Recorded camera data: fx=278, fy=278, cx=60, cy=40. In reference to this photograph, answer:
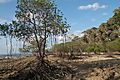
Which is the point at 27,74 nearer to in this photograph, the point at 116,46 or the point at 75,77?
the point at 75,77

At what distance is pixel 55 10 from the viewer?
2198cm

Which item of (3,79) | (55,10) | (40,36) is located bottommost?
(3,79)

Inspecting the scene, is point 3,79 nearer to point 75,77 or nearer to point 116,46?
point 75,77

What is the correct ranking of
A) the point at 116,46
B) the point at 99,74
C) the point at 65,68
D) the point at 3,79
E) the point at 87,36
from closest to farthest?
the point at 99,74, the point at 3,79, the point at 65,68, the point at 116,46, the point at 87,36

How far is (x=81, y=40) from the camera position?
221ft

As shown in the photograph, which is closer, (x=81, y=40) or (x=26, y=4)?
(x=26, y=4)

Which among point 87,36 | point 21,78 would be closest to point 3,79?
point 21,78

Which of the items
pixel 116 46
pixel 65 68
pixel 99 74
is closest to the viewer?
pixel 99 74

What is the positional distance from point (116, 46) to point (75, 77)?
34771 mm

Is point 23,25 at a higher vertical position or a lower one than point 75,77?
higher

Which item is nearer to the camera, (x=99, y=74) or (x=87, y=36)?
(x=99, y=74)

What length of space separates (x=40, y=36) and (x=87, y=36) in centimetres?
4551

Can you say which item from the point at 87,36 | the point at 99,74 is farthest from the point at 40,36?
the point at 87,36

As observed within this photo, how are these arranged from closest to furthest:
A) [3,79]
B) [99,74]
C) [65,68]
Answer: [99,74] < [3,79] < [65,68]
